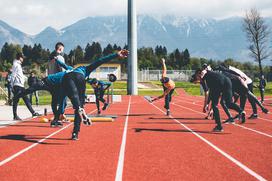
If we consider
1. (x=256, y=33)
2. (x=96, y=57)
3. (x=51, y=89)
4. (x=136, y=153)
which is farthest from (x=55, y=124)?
(x=96, y=57)

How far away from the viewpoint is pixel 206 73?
9805mm

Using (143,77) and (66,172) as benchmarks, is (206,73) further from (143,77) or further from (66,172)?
(143,77)

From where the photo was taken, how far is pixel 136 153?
6969 millimetres

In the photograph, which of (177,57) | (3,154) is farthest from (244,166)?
(177,57)

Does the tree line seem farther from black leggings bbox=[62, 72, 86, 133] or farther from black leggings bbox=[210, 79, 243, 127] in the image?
black leggings bbox=[62, 72, 86, 133]

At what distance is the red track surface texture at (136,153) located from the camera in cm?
543

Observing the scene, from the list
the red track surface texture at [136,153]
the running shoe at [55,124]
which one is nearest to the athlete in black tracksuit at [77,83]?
the red track surface texture at [136,153]

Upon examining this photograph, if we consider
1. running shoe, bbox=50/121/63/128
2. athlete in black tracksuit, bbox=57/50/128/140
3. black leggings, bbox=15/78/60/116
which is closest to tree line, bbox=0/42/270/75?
running shoe, bbox=50/121/63/128

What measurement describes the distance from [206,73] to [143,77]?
225 feet

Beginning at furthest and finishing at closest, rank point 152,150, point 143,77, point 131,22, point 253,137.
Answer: point 143,77 → point 131,22 → point 253,137 → point 152,150

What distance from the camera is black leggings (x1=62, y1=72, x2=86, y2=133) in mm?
8172

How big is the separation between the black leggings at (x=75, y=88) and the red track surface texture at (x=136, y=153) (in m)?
0.59

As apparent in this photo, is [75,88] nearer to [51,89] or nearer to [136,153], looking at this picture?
[51,89]

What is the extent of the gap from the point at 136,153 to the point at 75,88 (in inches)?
83.8
